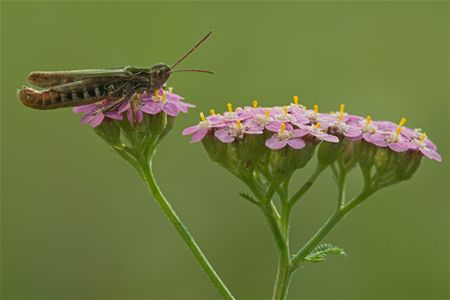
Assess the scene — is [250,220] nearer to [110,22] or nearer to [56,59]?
[56,59]

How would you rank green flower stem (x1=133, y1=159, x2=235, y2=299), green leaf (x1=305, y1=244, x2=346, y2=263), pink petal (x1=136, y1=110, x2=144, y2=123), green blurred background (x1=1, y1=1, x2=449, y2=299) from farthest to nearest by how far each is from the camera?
green blurred background (x1=1, y1=1, x2=449, y2=299)
pink petal (x1=136, y1=110, x2=144, y2=123)
green leaf (x1=305, y1=244, x2=346, y2=263)
green flower stem (x1=133, y1=159, x2=235, y2=299)

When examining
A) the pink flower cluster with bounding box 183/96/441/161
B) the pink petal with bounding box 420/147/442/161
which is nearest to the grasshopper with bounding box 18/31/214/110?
the pink flower cluster with bounding box 183/96/441/161

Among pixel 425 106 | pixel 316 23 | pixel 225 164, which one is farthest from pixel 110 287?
pixel 316 23

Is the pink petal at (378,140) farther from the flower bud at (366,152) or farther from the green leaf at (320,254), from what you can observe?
the green leaf at (320,254)

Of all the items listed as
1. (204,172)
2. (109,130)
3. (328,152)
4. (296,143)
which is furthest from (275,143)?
(204,172)

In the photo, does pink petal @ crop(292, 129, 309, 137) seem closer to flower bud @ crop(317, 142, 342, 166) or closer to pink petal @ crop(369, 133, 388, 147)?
flower bud @ crop(317, 142, 342, 166)

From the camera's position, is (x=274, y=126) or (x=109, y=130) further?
(x=109, y=130)

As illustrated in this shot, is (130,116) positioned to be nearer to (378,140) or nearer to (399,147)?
(378,140)

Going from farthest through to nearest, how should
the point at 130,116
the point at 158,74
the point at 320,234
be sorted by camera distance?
the point at 158,74 → the point at 130,116 → the point at 320,234
